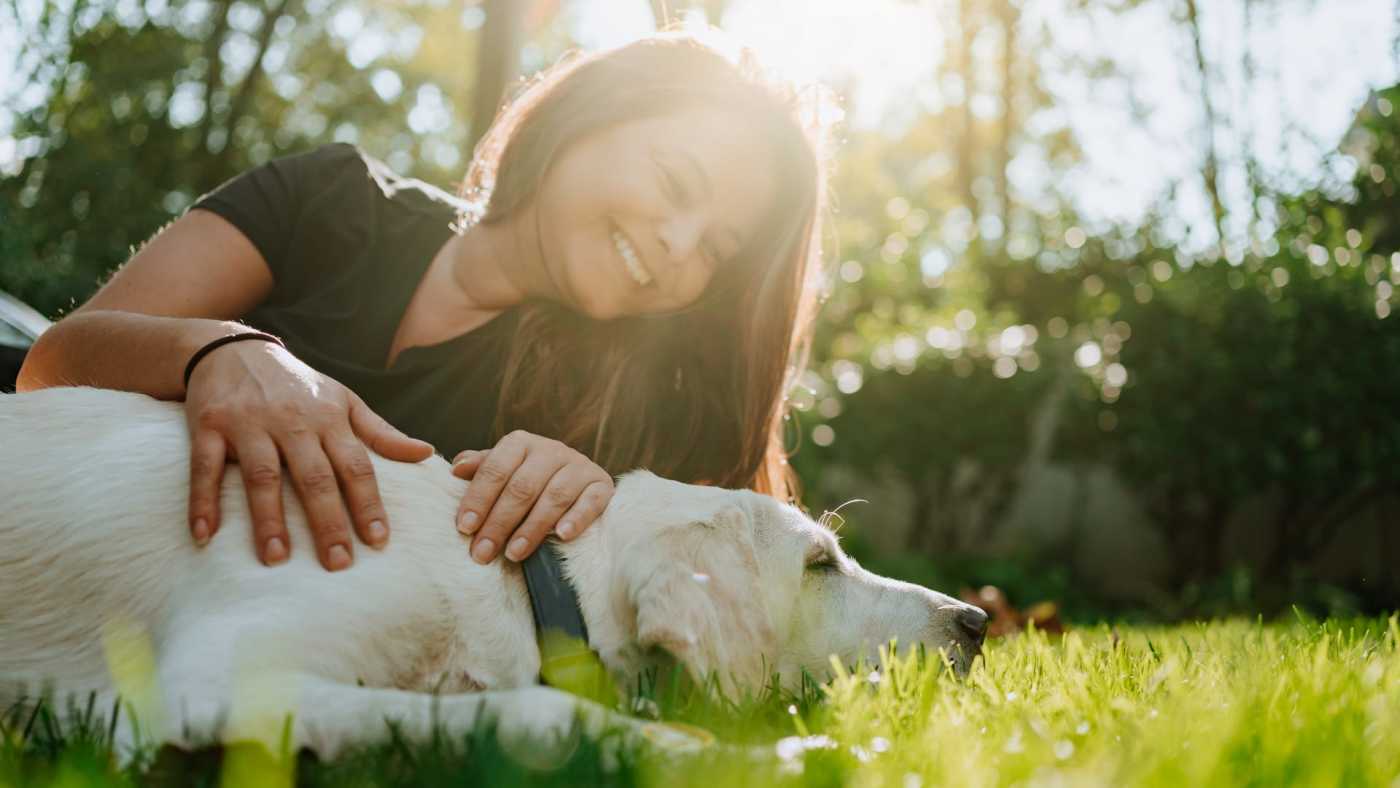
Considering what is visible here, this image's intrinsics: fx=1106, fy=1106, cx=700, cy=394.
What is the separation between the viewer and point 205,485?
226cm

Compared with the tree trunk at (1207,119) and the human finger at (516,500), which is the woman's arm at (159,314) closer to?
the human finger at (516,500)

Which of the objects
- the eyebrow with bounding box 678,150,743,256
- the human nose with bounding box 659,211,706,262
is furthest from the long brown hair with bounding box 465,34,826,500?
the human nose with bounding box 659,211,706,262

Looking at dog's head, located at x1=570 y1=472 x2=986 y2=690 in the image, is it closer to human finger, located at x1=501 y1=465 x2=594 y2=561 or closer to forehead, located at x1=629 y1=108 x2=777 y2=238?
human finger, located at x1=501 y1=465 x2=594 y2=561

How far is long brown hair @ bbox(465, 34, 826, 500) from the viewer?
3910 millimetres

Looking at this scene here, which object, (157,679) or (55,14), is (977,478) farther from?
(55,14)

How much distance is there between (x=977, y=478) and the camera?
10.1 meters

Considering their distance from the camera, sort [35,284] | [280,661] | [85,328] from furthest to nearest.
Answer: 1. [35,284]
2. [85,328]
3. [280,661]

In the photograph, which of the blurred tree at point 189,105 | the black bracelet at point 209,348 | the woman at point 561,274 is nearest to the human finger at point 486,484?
the black bracelet at point 209,348

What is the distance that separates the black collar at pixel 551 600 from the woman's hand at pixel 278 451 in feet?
1.13

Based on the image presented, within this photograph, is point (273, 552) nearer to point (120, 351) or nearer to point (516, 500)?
point (516, 500)

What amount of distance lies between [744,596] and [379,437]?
92 centimetres

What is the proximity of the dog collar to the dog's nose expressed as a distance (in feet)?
3.15

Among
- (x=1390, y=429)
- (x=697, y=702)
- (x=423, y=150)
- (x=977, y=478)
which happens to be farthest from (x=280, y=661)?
(x=423, y=150)

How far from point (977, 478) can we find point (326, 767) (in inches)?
351
